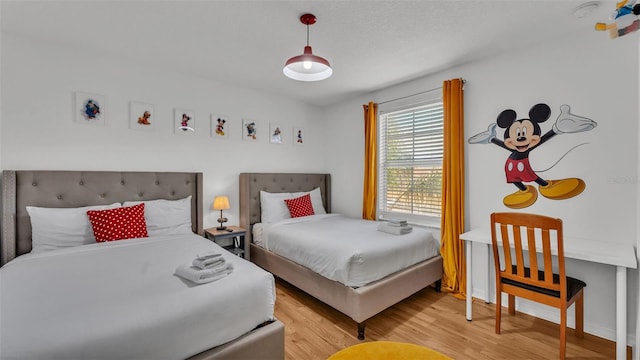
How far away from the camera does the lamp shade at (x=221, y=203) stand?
326cm

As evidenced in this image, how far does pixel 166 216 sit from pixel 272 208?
4.08 ft

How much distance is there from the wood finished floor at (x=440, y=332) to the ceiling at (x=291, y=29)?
245cm

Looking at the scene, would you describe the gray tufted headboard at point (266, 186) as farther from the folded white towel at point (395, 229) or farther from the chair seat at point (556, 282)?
the chair seat at point (556, 282)

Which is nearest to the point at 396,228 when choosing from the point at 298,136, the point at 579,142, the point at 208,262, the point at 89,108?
A: the point at 579,142

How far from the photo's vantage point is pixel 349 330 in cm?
225

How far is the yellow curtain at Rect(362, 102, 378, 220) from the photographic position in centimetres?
377

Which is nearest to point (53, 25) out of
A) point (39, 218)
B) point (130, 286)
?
point (39, 218)

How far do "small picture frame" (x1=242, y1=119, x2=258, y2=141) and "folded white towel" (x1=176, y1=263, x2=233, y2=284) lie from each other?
2365 mm

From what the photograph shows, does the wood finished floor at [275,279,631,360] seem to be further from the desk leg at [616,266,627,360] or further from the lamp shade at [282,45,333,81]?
the lamp shade at [282,45,333,81]

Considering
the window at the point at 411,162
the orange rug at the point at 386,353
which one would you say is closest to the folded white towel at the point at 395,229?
the window at the point at 411,162

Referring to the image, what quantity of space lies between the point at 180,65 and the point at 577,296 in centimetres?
408

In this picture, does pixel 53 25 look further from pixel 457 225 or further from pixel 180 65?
pixel 457 225

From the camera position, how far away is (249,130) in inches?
147

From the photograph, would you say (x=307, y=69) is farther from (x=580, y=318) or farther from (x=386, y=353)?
(x=580, y=318)
